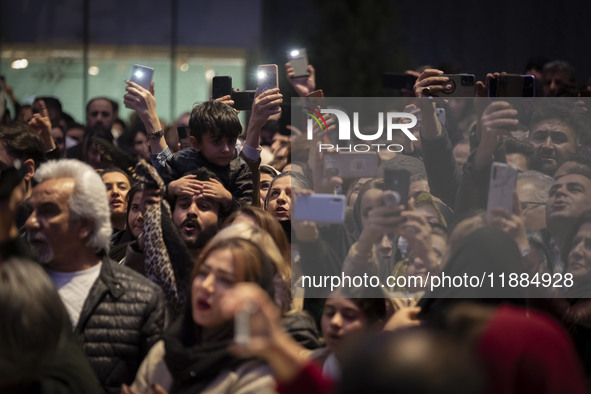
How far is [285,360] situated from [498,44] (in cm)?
1135

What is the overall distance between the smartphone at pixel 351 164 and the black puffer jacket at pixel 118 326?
1127mm

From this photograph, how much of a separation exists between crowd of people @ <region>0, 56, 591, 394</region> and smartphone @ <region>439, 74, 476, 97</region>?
74mm

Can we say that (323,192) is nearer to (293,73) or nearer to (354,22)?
(293,73)

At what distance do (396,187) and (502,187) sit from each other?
1.41ft

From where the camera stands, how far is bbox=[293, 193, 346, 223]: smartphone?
165 inches

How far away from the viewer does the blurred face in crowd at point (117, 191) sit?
18.6 feet

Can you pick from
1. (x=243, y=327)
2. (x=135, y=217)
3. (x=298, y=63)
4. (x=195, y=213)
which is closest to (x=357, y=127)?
(x=195, y=213)

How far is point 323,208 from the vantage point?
422 cm

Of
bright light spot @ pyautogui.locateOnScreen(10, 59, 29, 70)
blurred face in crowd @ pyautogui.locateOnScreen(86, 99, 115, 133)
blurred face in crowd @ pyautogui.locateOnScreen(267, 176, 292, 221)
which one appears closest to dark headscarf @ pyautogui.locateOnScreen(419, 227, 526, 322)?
blurred face in crowd @ pyautogui.locateOnScreen(267, 176, 292, 221)

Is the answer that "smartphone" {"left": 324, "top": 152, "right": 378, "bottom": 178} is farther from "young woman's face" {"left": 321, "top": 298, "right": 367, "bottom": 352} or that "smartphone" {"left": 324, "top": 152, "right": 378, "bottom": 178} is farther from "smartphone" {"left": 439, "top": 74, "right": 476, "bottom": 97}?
"young woman's face" {"left": 321, "top": 298, "right": 367, "bottom": 352}

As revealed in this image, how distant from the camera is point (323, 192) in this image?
4730 millimetres

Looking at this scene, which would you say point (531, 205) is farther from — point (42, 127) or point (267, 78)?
point (42, 127)

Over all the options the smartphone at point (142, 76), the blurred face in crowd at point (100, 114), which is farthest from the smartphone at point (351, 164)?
the blurred face in crowd at point (100, 114)

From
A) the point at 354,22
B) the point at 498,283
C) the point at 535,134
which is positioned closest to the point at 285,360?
the point at 498,283
